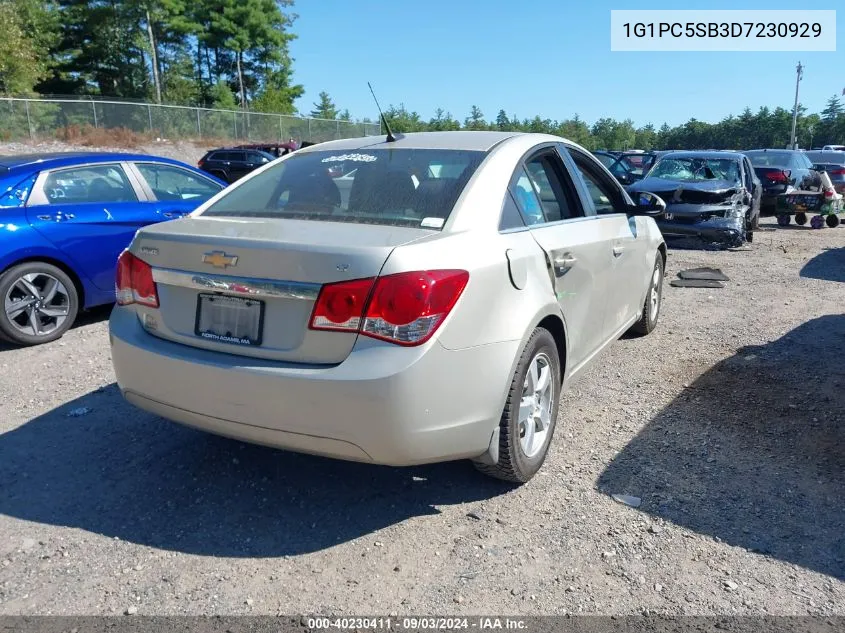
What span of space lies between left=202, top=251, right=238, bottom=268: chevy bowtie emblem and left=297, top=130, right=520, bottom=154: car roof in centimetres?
132

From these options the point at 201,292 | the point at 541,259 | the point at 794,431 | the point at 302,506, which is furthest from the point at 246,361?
the point at 794,431

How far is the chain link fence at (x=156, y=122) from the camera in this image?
2956 centimetres

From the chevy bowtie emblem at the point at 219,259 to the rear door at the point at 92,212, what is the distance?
3586 mm

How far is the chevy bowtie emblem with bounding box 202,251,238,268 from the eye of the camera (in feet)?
9.23

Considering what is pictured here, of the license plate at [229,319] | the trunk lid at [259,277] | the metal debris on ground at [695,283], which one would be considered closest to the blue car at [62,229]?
the trunk lid at [259,277]

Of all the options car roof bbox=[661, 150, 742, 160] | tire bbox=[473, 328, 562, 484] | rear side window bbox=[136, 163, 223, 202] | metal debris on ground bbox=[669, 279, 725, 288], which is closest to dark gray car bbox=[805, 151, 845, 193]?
car roof bbox=[661, 150, 742, 160]

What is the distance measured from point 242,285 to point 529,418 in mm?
1514

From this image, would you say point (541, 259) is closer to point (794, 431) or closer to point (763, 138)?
point (794, 431)

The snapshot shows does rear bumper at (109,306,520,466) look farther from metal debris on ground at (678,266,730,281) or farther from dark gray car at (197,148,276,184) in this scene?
dark gray car at (197,148,276,184)

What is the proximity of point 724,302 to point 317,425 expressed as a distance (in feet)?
20.0

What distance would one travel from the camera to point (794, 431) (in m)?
4.08

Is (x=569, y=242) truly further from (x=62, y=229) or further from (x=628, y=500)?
(x=62, y=229)

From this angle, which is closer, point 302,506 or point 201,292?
point 201,292

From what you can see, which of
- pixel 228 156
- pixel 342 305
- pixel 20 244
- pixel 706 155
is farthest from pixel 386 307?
pixel 228 156
